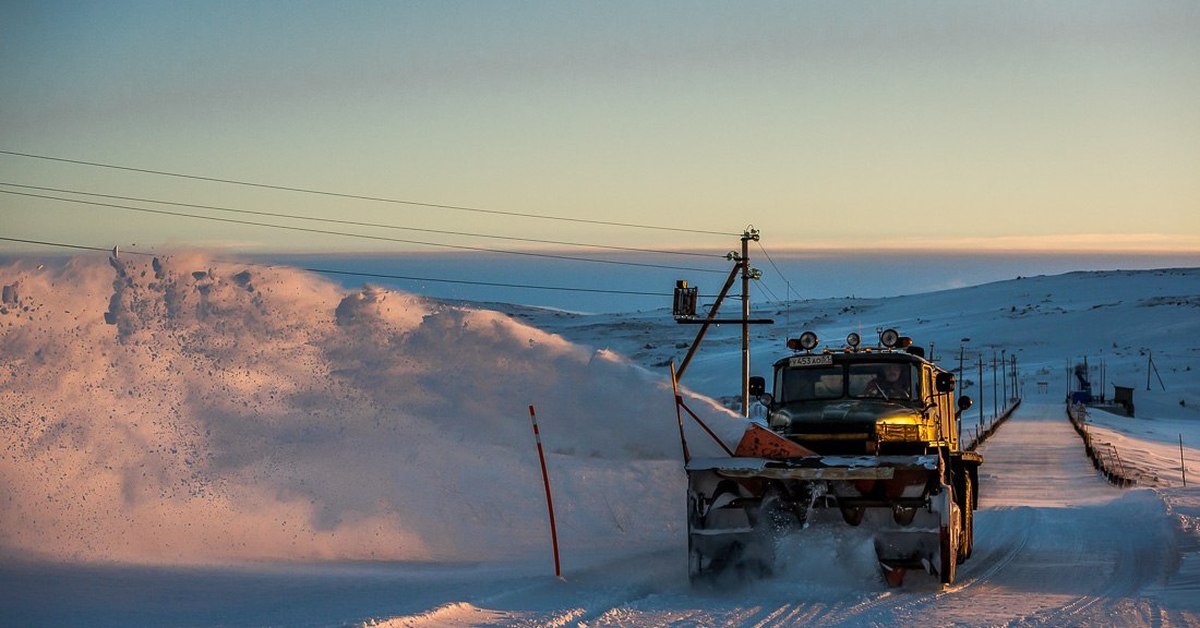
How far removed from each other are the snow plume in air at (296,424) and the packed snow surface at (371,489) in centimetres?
3

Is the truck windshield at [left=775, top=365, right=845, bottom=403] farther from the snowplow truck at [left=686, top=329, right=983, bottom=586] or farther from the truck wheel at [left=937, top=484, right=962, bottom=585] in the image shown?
the truck wheel at [left=937, top=484, right=962, bottom=585]

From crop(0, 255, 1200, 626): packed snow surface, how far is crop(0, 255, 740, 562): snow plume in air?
0.03 m

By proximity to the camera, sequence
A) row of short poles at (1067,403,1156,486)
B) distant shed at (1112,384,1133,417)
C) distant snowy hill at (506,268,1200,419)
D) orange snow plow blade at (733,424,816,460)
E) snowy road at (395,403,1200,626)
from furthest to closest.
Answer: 1. distant snowy hill at (506,268,1200,419)
2. distant shed at (1112,384,1133,417)
3. row of short poles at (1067,403,1156,486)
4. orange snow plow blade at (733,424,816,460)
5. snowy road at (395,403,1200,626)

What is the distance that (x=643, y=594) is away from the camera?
577 inches

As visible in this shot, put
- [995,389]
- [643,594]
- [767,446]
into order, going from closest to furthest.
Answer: [643,594]
[767,446]
[995,389]

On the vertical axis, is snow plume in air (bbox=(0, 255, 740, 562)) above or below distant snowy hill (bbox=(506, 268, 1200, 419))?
below

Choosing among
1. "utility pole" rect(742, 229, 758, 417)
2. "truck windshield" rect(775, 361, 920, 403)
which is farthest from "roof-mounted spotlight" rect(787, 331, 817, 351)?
"utility pole" rect(742, 229, 758, 417)

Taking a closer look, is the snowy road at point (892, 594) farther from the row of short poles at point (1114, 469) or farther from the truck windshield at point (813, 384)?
the row of short poles at point (1114, 469)

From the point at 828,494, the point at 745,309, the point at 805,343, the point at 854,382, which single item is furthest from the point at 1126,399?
the point at 828,494

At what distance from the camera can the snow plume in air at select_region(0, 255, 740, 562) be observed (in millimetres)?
16391

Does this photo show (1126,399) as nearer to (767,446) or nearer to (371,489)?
(371,489)

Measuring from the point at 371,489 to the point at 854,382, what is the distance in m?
6.74

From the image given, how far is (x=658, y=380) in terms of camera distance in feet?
67.3

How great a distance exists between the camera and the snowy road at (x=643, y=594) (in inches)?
506
